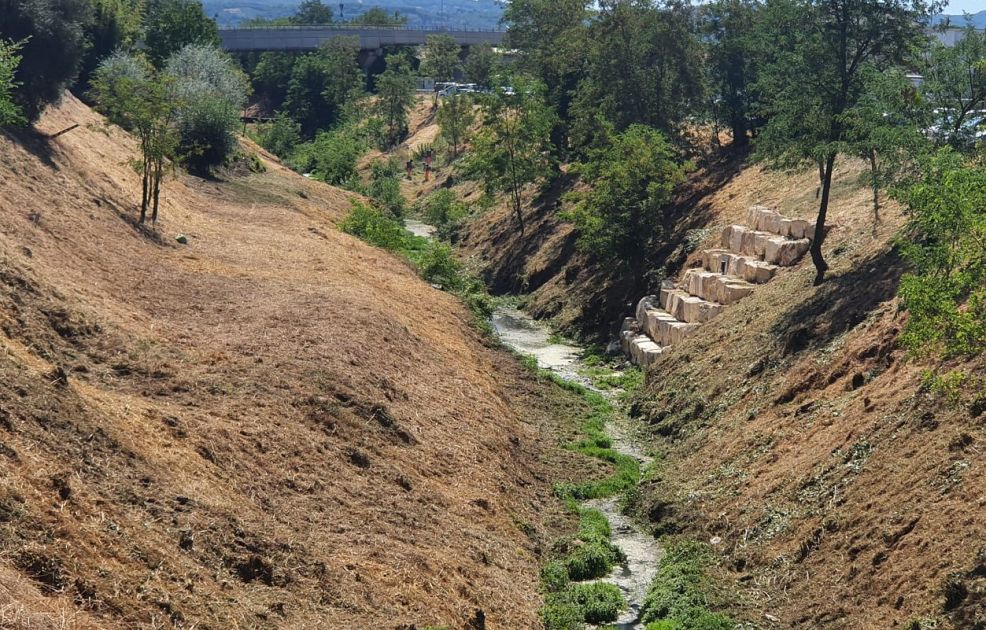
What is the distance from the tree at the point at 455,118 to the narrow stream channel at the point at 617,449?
119ft

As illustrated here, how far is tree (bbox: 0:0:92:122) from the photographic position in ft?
132

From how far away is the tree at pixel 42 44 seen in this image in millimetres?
40250

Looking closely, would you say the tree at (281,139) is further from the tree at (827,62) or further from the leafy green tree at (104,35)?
the tree at (827,62)

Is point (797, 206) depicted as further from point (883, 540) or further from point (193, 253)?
point (883, 540)

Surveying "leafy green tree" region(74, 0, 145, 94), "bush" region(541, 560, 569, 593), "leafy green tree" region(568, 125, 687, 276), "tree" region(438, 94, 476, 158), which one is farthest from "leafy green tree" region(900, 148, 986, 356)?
"tree" region(438, 94, 476, 158)

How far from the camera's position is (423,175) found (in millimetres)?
87688

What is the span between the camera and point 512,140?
56156mm

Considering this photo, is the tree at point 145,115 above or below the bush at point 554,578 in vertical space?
above

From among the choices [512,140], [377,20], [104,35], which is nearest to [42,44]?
[104,35]

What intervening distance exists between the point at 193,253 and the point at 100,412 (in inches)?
723

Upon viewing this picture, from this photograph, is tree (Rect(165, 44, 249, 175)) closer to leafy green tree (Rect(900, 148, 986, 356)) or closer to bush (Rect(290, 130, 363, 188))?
bush (Rect(290, 130, 363, 188))

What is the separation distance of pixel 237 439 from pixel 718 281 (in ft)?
65.7

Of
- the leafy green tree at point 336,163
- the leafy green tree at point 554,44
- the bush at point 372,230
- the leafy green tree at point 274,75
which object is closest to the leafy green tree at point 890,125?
the bush at point 372,230

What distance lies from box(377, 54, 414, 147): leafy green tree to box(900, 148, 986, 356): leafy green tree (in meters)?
84.3
